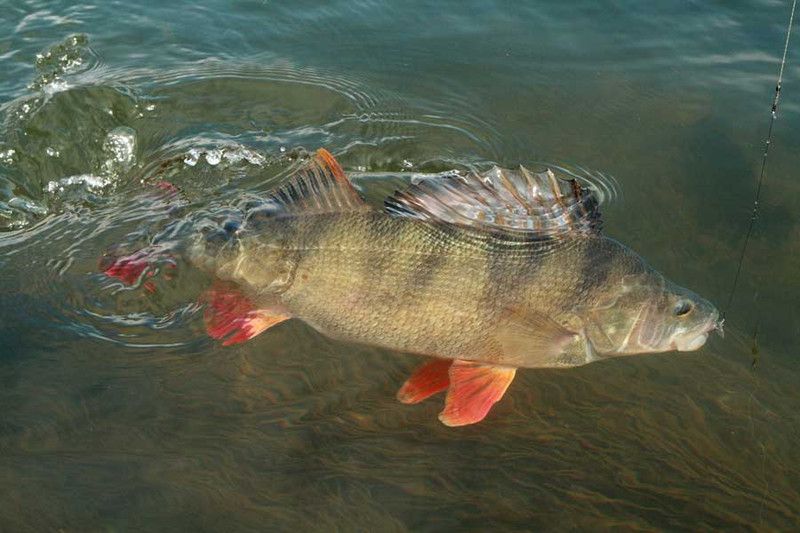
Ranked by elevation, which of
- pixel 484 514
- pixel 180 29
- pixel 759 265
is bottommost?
pixel 484 514

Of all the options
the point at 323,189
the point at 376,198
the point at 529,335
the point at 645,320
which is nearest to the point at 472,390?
the point at 529,335

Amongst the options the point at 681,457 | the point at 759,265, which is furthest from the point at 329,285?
the point at 759,265

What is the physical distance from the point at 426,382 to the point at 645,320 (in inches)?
41.3

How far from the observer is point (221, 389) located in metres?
3.56

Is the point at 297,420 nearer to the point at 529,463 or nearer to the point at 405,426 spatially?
the point at 405,426

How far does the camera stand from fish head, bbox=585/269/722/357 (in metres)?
3.43

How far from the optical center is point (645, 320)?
343 cm

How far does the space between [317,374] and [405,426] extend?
1.73ft

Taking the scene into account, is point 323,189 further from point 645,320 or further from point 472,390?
point 645,320

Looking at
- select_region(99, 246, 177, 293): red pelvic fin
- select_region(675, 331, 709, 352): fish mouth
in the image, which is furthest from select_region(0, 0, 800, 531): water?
select_region(675, 331, 709, 352): fish mouth

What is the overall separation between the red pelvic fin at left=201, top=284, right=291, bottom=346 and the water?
5.2 inches

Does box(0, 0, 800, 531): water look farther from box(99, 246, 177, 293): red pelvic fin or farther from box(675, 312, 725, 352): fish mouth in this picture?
box(675, 312, 725, 352): fish mouth

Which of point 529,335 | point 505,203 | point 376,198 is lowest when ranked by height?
point 529,335

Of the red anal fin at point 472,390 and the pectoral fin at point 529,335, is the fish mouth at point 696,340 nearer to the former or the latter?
the pectoral fin at point 529,335
